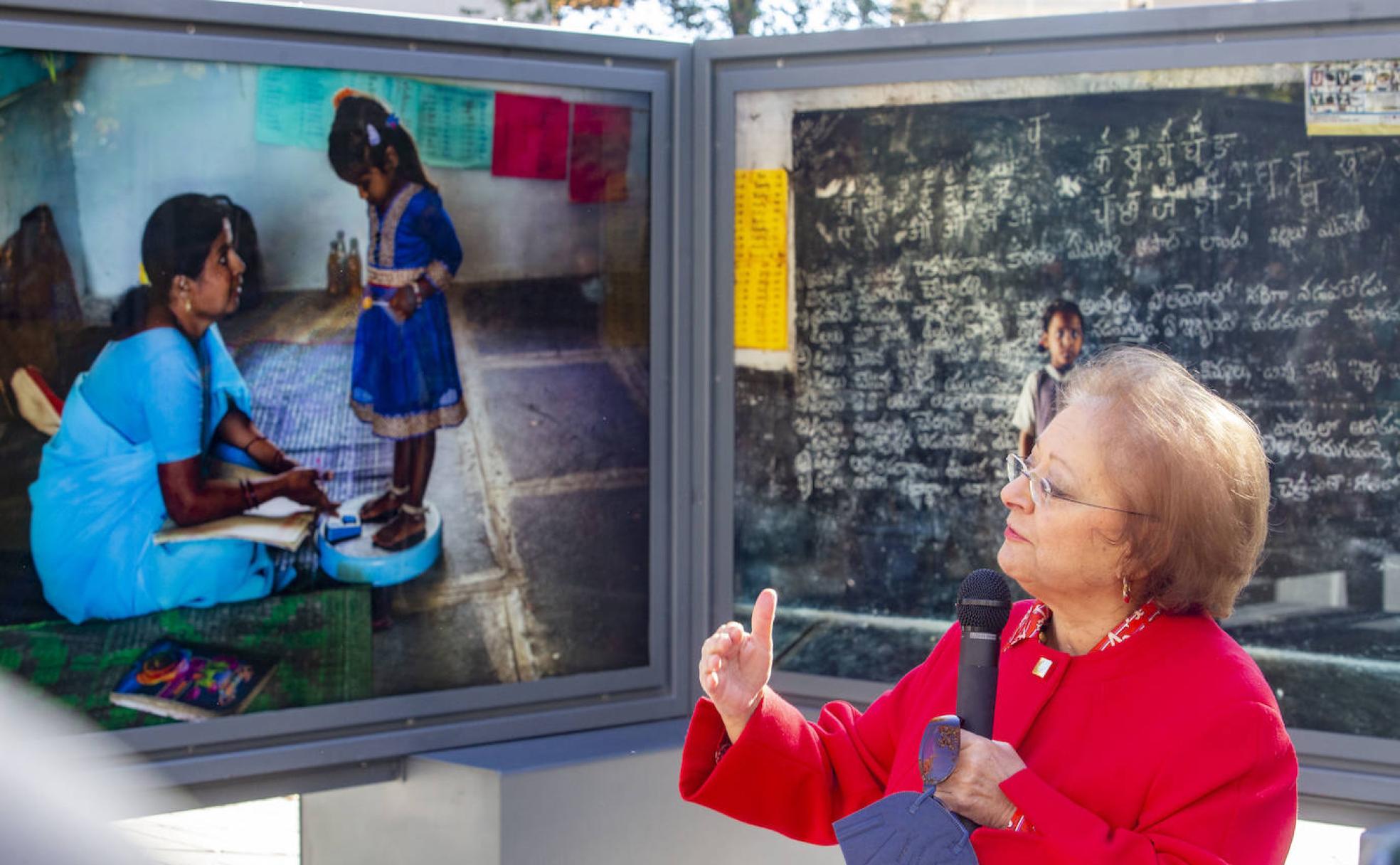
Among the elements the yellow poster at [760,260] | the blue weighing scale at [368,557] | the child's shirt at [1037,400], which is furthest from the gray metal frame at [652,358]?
the child's shirt at [1037,400]

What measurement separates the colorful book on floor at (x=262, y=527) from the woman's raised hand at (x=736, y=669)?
1678mm

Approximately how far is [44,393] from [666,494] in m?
1.72

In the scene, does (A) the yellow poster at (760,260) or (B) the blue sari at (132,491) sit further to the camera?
(A) the yellow poster at (760,260)

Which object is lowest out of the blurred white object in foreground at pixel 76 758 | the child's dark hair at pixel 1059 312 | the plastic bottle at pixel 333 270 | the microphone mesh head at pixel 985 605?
the blurred white object in foreground at pixel 76 758

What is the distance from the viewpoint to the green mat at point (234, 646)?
337 cm

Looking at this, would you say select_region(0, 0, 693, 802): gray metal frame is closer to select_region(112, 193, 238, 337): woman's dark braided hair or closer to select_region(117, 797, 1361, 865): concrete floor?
select_region(112, 193, 238, 337): woman's dark braided hair

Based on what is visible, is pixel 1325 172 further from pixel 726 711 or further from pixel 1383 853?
pixel 726 711

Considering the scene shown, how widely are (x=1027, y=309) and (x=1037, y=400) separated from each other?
10.0 inches

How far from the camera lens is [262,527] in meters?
3.60

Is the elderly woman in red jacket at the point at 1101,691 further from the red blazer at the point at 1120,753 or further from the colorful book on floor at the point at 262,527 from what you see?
the colorful book on floor at the point at 262,527

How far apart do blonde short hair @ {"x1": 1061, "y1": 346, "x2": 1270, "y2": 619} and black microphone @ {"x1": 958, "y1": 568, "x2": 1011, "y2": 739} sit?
223 mm

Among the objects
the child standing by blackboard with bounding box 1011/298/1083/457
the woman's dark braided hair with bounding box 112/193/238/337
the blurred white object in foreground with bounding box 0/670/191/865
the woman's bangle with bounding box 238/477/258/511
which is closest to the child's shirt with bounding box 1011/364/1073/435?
the child standing by blackboard with bounding box 1011/298/1083/457

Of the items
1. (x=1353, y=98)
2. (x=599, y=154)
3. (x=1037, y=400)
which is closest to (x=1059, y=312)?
(x=1037, y=400)

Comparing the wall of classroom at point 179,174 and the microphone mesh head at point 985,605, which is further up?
the wall of classroom at point 179,174
